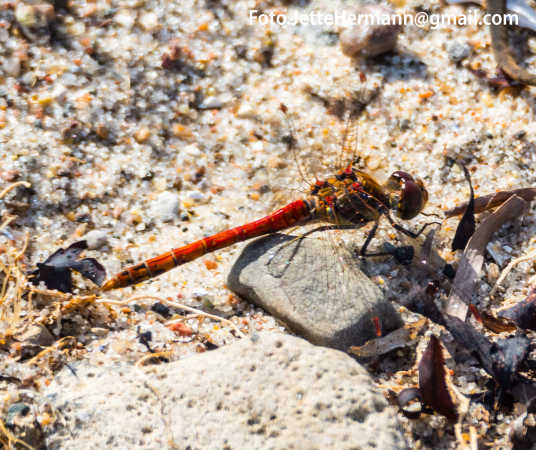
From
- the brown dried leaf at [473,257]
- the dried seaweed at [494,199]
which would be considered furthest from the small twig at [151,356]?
the dried seaweed at [494,199]

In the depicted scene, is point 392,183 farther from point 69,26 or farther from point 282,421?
point 69,26

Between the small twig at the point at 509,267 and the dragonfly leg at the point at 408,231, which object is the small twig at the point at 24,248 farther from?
the small twig at the point at 509,267

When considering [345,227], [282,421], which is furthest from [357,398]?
[345,227]

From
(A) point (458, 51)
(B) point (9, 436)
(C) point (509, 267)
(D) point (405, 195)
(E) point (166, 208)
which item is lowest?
(B) point (9, 436)

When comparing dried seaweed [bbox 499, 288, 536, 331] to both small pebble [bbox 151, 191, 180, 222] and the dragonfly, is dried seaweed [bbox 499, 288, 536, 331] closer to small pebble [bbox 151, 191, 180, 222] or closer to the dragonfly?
the dragonfly

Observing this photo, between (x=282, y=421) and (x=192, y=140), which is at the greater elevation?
(x=192, y=140)

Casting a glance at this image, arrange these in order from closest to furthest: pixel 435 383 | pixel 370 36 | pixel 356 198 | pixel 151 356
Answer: pixel 435 383 < pixel 151 356 < pixel 356 198 < pixel 370 36

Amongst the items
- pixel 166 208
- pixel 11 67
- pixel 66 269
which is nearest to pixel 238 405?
pixel 66 269

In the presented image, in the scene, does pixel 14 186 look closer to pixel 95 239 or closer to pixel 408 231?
pixel 95 239
